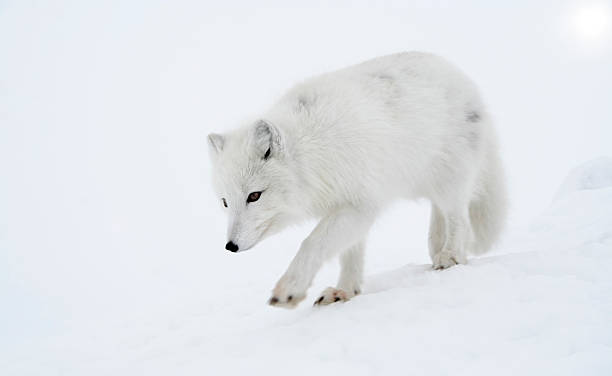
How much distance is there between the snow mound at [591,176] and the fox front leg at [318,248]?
194 inches

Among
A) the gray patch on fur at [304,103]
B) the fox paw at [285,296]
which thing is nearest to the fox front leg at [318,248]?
the fox paw at [285,296]

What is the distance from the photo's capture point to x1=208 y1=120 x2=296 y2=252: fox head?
2.72 meters

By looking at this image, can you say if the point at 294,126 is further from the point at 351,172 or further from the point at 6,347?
the point at 6,347

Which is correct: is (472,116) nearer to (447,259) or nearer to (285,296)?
(447,259)

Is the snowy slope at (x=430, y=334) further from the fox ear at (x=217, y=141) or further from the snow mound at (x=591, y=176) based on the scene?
the snow mound at (x=591, y=176)

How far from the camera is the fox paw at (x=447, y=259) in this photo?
142 inches

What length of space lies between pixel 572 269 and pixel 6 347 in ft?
14.3

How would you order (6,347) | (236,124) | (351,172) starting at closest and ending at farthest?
(351,172)
(236,124)
(6,347)

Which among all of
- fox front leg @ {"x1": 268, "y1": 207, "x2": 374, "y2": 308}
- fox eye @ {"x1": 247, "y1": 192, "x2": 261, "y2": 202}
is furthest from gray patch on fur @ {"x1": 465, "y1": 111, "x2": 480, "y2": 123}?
fox eye @ {"x1": 247, "y1": 192, "x2": 261, "y2": 202}

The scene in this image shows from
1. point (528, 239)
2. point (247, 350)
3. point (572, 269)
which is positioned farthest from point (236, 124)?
point (528, 239)

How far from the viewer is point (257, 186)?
108 inches

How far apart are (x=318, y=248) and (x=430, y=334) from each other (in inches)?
33.3

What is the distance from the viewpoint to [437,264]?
3645mm

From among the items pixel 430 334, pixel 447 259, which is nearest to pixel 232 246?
pixel 430 334
